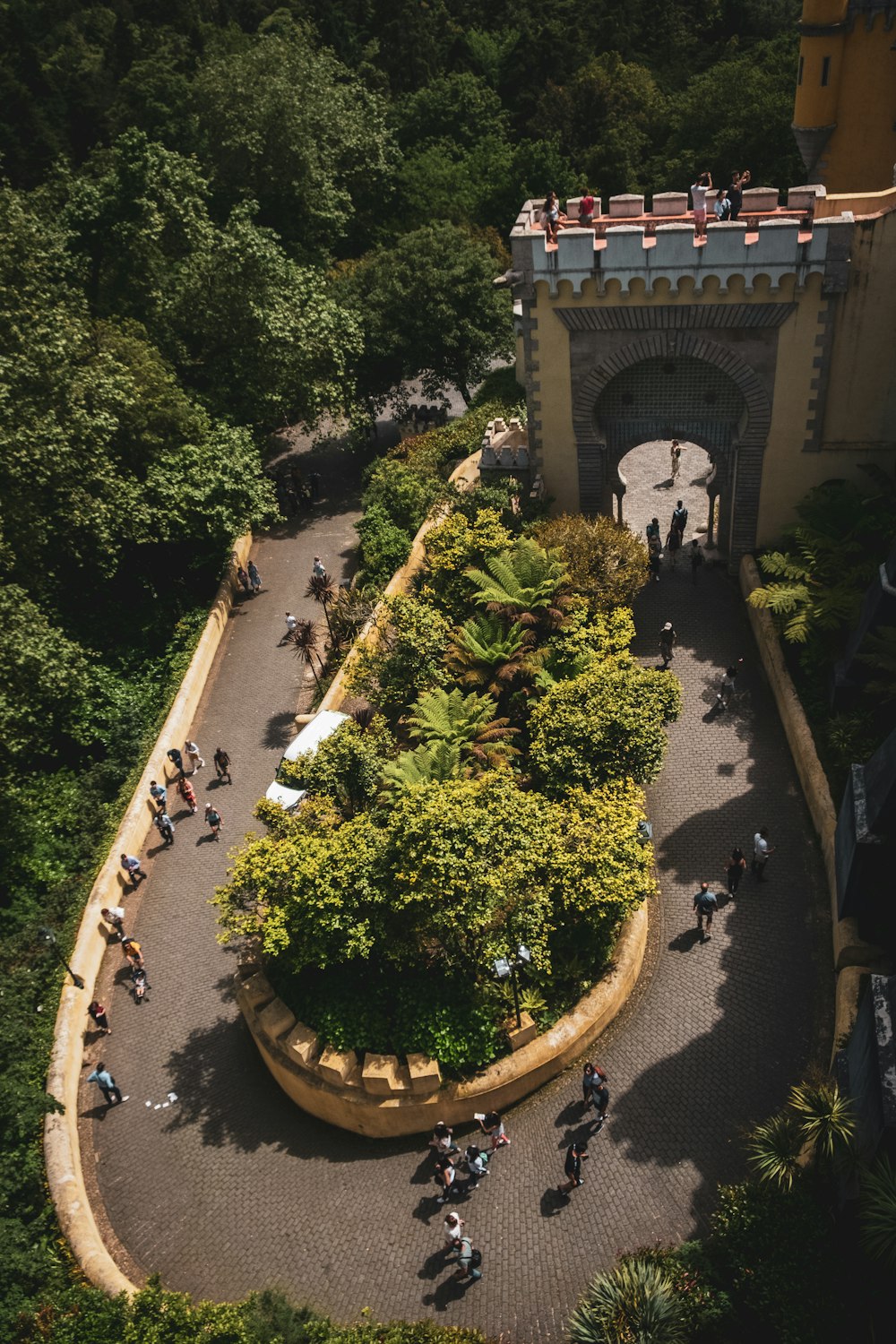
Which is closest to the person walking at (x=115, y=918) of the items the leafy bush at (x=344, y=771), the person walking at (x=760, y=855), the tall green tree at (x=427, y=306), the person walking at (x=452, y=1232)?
the leafy bush at (x=344, y=771)

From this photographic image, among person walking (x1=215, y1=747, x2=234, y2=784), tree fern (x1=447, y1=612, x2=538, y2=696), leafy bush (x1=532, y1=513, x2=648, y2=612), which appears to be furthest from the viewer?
person walking (x1=215, y1=747, x2=234, y2=784)

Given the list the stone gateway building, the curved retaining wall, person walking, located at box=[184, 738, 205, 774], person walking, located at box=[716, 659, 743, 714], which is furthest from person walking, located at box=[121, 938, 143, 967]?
the stone gateway building

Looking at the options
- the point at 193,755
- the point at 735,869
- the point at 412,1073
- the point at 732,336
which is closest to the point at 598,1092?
the point at 412,1073

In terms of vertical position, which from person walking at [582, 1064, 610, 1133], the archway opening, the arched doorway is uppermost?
the arched doorway

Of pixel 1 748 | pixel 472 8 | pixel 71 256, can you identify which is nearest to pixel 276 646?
pixel 1 748

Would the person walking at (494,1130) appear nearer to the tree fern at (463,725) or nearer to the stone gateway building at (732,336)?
the tree fern at (463,725)

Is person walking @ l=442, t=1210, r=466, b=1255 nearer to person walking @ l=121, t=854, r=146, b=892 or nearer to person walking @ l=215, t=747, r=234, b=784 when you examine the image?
person walking @ l=121, t=854, r=146, b=892
